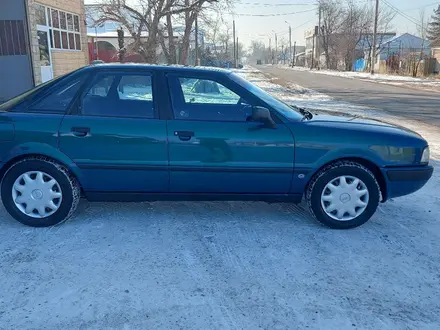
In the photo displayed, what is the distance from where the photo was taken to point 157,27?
20.2 metres

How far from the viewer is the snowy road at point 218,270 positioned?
2.45 m

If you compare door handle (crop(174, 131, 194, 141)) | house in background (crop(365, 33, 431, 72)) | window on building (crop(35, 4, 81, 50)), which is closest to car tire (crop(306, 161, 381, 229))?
door handle (crop(174, 131, 194, 141))

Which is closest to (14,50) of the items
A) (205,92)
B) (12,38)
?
(12,38)

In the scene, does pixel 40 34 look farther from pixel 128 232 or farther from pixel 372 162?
pixel 372 162

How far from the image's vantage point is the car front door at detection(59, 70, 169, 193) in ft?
11.7

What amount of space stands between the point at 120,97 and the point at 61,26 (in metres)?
13.0

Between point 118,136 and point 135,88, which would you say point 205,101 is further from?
point 118,136

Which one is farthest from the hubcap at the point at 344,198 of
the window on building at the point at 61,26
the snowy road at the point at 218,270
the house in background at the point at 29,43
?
the window on building at the point at 61,26

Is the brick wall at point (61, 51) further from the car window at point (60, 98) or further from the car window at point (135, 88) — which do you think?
the car window at point (135, 88)

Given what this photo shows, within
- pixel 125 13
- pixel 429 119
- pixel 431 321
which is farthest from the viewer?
pixel 125 13

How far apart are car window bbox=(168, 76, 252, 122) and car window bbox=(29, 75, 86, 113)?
0.92 meters

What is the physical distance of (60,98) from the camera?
12.0 ft

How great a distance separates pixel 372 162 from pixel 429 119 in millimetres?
8918

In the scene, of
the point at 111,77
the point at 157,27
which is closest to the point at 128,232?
the point at 111,77
